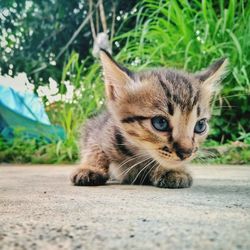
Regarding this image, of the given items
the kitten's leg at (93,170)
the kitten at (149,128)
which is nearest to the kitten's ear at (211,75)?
the kitten at (149,128)

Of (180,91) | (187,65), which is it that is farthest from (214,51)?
(180,91)

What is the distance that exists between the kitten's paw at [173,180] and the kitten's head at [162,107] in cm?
9

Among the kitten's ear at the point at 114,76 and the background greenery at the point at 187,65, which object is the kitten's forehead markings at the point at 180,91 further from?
the background greenery at the point at 187,65

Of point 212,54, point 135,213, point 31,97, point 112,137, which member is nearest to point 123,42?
point 31,97

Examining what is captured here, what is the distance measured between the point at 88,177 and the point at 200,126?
497 mm

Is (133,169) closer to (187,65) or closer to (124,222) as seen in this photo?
(124,222)

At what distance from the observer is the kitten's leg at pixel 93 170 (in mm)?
1877

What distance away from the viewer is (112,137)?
201cm

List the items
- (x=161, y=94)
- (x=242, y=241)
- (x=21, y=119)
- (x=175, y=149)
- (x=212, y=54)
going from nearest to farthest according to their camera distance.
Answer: (x=242, y=241) → (x=175, y=149) → (x=161, y=94) → (x=212, y=54) → (x=21, y=119)

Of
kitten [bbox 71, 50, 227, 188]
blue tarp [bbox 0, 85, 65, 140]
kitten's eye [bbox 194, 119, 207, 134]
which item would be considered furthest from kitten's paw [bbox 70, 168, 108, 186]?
blue tarp [bbox 0, 85, 65, 140]

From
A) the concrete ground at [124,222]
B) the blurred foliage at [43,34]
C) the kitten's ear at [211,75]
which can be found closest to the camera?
the concrete ground at [124,222]

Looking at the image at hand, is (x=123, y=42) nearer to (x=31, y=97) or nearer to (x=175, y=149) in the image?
(x=31, y=97)

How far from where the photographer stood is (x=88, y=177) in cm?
188

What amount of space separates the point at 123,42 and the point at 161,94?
470 cm
